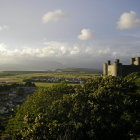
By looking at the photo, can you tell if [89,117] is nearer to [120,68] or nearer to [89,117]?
[89,117]

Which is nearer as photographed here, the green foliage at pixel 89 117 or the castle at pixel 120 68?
the green foliage at pixel 89 117

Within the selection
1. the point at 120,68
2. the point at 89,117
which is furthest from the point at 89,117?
the point at 120,68

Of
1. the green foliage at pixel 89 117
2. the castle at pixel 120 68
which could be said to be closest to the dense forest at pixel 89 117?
the green foliage at pixel 89 117

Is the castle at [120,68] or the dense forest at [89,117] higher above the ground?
the castle at [120,68]

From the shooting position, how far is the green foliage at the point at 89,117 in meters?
32.2

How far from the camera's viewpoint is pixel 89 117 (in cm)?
3378

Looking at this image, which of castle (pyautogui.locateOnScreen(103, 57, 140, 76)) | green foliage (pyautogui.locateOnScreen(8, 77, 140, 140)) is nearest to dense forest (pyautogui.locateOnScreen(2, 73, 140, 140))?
green foliage (pyautogui.locateOnScreen(8, 77, 140, 140))

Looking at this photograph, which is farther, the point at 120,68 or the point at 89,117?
the point at 120,68

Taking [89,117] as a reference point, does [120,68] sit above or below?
above

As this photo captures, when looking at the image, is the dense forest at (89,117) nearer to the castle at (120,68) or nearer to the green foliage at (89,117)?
the green foliage at (89,117)

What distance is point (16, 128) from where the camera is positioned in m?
39.8

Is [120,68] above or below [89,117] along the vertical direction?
above

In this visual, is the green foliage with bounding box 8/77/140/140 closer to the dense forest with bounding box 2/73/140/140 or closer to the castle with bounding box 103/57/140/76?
the dense forest with bounding box 2/73/140/140

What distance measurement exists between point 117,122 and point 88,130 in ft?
12.4
